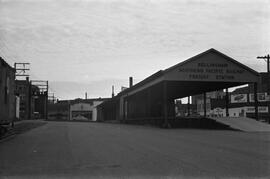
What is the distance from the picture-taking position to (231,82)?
39.7 m

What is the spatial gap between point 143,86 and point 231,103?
55.4 meters

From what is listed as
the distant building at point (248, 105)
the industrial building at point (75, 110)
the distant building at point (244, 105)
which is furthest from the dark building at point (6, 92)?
the industrial building at point (75, 110)

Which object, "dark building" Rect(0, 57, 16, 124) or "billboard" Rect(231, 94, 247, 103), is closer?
"dark building" Rect(0, 57, 16, 124)

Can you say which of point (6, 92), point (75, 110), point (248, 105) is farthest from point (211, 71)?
point (75, 110)

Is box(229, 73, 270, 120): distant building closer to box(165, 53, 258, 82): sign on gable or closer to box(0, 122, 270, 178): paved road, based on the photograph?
box(165, 53, 258, 82): sign on gable

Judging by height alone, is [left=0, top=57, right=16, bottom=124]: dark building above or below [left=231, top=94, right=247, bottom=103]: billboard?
below

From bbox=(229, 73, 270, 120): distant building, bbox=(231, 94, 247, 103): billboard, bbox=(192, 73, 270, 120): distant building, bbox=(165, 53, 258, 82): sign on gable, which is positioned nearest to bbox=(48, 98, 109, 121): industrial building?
bbox=(192, 73, 270, 120): distant building

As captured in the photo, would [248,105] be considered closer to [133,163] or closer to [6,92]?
[6,92]

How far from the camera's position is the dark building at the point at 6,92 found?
18.8 metres

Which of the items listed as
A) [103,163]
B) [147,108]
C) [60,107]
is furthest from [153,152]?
[60,107]

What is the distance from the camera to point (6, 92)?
788 inches

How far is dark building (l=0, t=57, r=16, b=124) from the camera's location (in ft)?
61.8

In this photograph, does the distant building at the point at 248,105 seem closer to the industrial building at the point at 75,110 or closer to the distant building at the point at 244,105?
the distant building at the point at 244,105

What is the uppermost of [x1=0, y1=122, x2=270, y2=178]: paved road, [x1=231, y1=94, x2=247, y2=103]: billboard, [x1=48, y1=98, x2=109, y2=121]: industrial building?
[x1=231, y1=94, x2=247, y2=103]: billboard
